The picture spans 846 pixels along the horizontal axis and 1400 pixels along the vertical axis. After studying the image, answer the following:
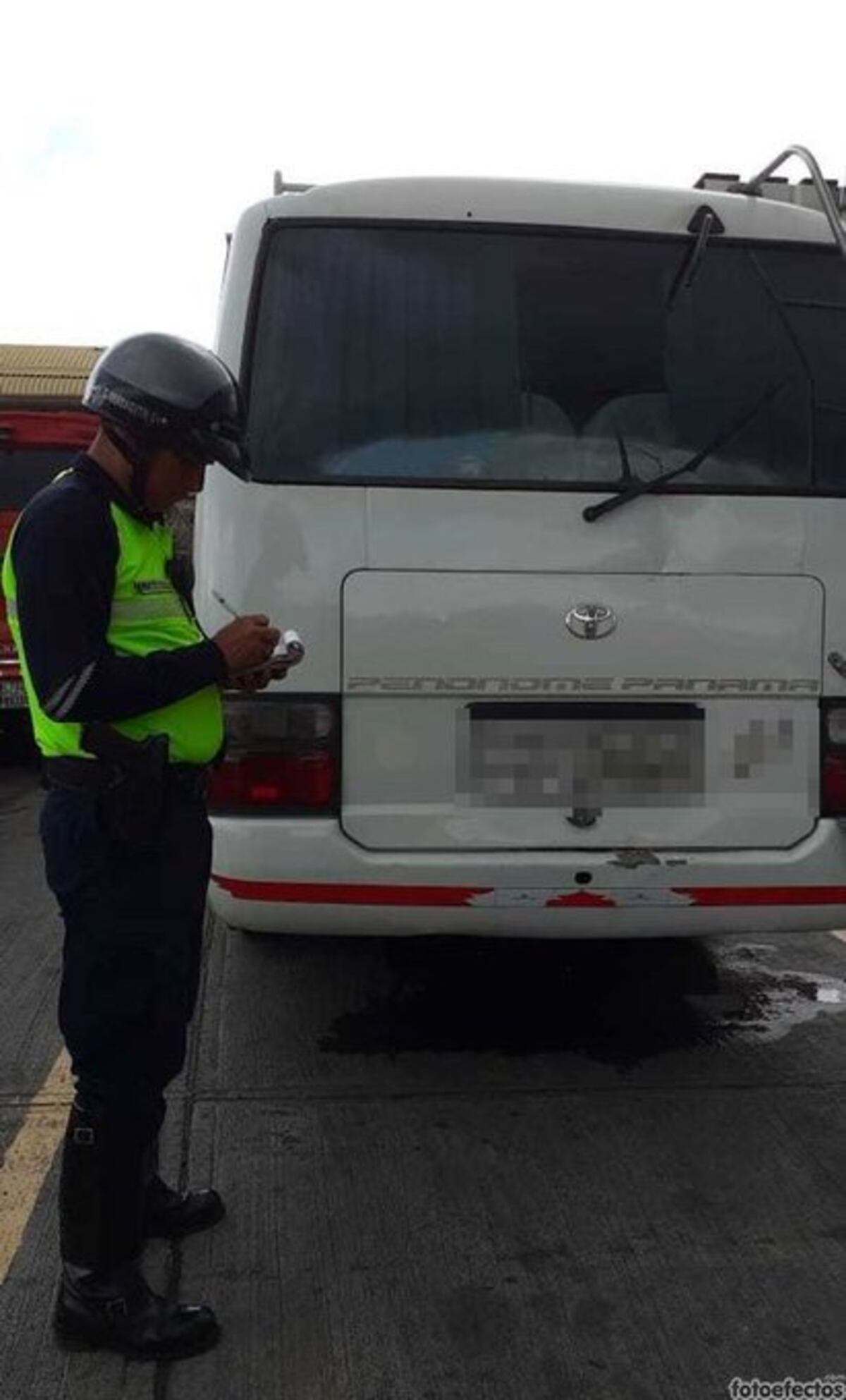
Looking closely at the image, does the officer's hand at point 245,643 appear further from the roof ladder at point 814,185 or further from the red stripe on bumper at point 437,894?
the roof ladder at point 814,185

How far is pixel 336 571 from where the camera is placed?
3193mm

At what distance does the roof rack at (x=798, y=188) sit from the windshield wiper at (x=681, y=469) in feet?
1.38

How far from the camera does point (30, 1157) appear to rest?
11.1ft

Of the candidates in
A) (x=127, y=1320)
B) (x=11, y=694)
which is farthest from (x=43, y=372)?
(x=127, y=1320)

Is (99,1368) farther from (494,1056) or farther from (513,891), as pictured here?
(494,1056)

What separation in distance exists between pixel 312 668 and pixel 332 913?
0.63m

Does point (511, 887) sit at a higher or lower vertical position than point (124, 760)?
lower

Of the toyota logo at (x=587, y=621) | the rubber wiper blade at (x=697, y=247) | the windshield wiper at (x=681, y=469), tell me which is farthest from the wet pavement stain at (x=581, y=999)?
the rubber wiper blade at (x=697, y=247)

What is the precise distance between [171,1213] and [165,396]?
1834 millimetres

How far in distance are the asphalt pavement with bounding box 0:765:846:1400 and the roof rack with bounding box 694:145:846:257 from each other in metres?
2.39

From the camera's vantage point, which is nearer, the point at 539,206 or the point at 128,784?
the point at 128,784

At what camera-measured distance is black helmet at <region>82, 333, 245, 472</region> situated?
2.39m

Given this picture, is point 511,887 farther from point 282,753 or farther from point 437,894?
point 282,753

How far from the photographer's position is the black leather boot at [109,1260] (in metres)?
2.55
